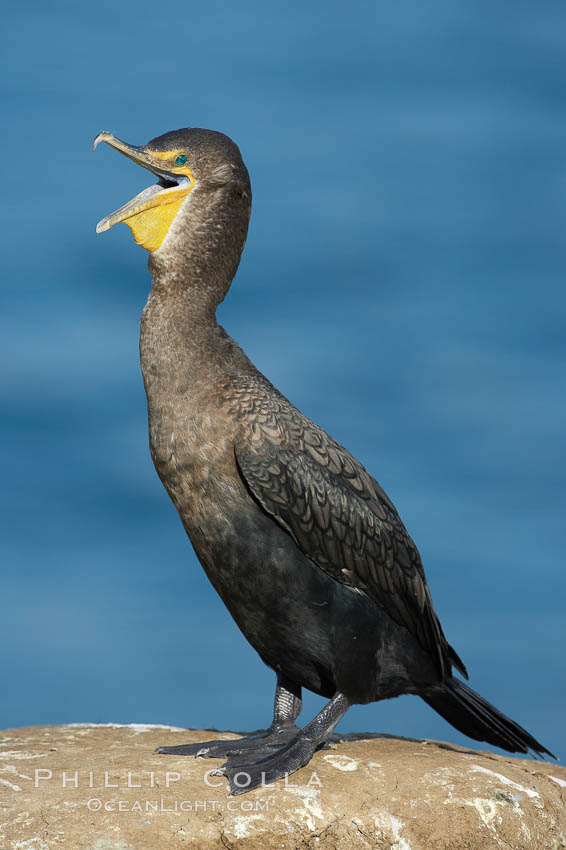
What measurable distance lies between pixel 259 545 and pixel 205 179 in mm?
2123

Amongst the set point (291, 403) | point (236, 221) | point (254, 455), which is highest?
point (236, 221)

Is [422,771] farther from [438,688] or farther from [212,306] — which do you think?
[212,306]

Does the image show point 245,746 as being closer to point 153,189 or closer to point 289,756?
point 289,756

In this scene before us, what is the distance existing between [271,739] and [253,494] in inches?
66.0

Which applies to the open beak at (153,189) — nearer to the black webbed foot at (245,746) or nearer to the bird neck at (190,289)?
the bird neck at (190,289)

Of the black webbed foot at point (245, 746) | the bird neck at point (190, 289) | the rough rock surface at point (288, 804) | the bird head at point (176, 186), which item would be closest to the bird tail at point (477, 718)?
the rough rock surface at point (288, 804)

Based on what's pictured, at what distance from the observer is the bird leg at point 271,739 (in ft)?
23.6

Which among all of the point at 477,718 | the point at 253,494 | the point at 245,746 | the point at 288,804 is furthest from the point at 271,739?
the point at 253,494

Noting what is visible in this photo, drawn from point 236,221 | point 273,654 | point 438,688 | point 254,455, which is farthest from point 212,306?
point 438,688

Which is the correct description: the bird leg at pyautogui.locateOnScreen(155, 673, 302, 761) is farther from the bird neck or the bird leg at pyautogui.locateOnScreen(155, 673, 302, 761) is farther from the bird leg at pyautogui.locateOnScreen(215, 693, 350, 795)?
the bird neck

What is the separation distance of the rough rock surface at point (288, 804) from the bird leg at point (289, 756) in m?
0.08

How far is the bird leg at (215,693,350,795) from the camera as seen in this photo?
677cm

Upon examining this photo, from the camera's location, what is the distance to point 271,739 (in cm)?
729

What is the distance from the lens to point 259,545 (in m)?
6.64
